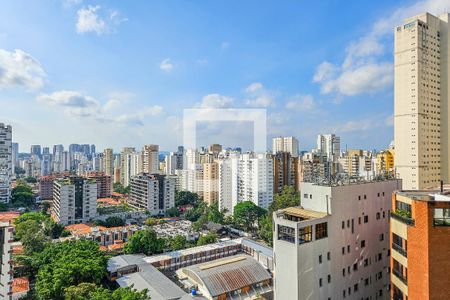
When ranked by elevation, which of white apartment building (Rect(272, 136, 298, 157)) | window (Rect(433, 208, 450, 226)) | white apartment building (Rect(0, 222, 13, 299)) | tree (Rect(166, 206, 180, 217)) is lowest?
tree (Rect(166, 206, 180, 217))

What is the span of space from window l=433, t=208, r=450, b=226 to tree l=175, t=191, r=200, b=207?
1358 centimetres

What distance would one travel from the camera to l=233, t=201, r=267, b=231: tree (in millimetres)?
11406

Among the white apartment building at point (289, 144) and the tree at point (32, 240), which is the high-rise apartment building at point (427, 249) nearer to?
the tree at point (32, 240)

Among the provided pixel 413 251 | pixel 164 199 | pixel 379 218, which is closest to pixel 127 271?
pixel 379 218

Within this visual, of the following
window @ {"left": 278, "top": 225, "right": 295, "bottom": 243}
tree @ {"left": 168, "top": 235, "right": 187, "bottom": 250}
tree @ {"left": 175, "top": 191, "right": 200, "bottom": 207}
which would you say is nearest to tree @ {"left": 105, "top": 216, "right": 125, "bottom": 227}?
tree @ {"left": 175, "top": 191, "right": 200, "bottom": 207}

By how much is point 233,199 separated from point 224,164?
1652 millimetres

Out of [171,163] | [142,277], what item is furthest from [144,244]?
[171,163]

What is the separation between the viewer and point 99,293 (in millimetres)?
4055

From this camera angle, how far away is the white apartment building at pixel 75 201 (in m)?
12.2

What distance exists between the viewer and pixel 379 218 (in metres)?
4.74

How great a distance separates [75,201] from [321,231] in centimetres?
1133

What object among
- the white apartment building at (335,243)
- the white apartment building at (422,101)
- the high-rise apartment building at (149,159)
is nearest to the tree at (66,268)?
the white apartment building at (335,243)

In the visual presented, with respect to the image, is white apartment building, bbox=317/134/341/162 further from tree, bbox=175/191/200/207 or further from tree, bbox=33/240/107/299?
tree, bbox=33/240/107/299

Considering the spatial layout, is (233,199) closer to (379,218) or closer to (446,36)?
(379,218)
